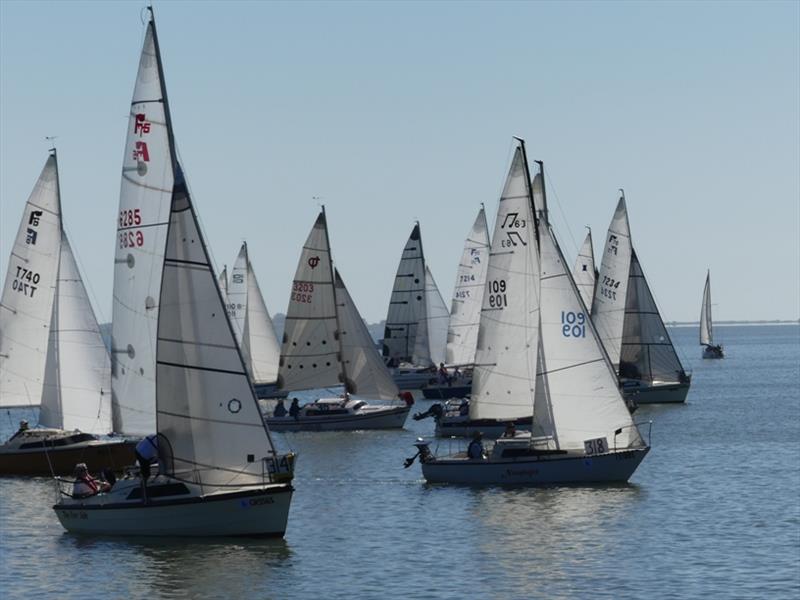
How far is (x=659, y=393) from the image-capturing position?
9938cm

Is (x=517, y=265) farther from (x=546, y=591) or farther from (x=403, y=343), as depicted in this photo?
(x=403, y=343)

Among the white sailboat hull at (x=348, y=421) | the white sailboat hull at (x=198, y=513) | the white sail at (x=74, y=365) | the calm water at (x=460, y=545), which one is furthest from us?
the white sailboat hull at (x=348, y=421)

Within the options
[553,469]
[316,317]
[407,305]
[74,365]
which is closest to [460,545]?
[553,469]

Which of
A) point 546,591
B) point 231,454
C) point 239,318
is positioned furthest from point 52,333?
point 239,318

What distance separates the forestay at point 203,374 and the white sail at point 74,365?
16.9 meters

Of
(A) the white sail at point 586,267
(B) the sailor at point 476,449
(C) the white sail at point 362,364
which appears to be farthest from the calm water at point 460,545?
(A) the white sail at point 586,267

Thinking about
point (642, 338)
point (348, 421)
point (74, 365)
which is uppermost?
point (642, 338)

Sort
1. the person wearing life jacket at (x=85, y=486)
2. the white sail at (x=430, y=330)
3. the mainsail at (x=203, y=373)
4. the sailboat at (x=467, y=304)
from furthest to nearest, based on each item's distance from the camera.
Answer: the white sail at (x=430, y=330), the sailboat at (x=467, y=304), the person wearing life jacket at (x=85, y=486), the mainsail at (x=203, y=373)

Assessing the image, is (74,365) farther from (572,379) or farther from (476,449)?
(572,379)

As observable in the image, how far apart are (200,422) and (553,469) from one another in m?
15.8

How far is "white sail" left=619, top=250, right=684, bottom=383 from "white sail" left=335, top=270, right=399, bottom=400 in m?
21.3

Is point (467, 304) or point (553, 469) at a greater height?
point (467, 304)

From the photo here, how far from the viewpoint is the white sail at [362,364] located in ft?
269

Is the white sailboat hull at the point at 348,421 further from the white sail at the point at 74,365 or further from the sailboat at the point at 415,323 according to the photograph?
the sailboat at the point at 415,323
